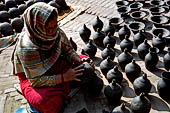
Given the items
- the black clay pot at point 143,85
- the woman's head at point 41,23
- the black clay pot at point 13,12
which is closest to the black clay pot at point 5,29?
the black clay pot at point 13,12

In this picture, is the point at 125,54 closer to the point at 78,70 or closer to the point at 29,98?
the point at 78,70

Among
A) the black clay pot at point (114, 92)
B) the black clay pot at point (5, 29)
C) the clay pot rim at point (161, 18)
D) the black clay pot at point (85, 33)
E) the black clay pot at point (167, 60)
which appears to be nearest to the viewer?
the black clay pot at point (114, 92)

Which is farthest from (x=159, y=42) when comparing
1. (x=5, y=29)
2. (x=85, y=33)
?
(x=5, y=29)

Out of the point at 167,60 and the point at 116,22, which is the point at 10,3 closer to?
the point at 116,22

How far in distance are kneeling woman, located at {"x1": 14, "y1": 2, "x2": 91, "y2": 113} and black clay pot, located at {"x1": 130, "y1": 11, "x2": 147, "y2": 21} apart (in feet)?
12.3

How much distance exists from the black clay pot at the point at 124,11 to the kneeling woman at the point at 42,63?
3.84m

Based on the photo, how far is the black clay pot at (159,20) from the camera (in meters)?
7.00

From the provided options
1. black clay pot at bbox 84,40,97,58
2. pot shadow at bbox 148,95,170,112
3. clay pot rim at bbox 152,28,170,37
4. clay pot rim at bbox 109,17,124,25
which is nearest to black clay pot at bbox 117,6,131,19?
clay pot rim at bbox 109,17,124,25

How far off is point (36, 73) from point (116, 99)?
1610mm

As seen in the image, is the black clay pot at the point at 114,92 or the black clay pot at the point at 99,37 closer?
the black clay pot at the point at 114,92

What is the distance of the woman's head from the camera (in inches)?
139

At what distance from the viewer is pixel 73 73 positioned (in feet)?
13.5

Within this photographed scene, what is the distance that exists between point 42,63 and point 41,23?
2.41ft

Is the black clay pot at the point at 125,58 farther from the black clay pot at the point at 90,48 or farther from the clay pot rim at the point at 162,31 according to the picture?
the clay pot rim at the point at 162,31
